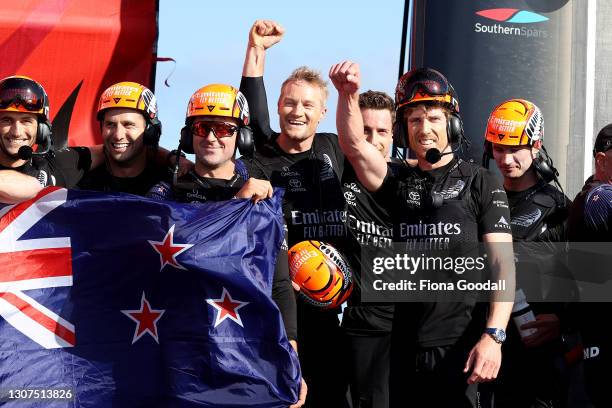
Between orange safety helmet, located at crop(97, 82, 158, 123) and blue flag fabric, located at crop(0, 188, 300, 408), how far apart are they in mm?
1382

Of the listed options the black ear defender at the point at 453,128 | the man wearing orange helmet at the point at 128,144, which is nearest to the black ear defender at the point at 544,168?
the black ear defender at the point at 453,128

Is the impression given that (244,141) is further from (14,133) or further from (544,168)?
(544,168)

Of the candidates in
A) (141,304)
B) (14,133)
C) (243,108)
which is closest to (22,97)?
(14,133)

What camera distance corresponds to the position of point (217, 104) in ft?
25.5

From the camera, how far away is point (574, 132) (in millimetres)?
11297

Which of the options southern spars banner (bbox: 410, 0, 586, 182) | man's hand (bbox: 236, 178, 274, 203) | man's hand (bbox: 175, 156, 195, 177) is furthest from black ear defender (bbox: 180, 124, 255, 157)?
southern spars banner (bbox: 410, 0, 586, 182)

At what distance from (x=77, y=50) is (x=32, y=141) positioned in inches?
132

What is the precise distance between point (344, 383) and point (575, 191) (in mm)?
4325

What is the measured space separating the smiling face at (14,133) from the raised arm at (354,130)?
2.44 metres

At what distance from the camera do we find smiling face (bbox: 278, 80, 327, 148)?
8438 mm

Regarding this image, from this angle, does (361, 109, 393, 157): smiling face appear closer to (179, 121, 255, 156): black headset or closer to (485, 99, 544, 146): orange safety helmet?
(485, 99, 544, 146): orange safety helmet

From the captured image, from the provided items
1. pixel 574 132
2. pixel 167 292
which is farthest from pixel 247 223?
pixel 574 132

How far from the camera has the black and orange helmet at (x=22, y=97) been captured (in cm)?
832

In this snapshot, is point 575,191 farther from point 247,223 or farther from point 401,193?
point 247,223
